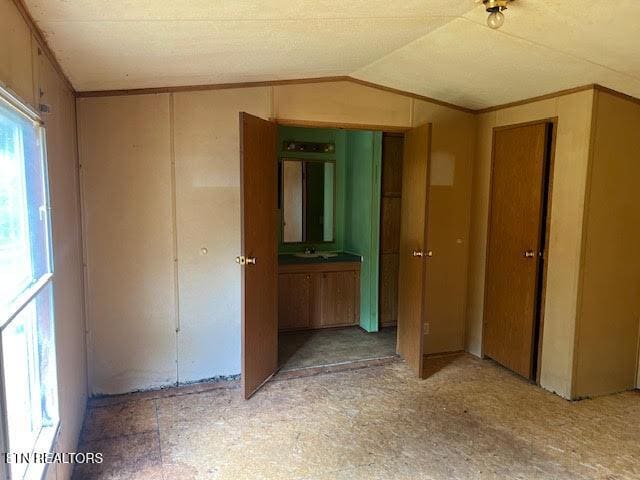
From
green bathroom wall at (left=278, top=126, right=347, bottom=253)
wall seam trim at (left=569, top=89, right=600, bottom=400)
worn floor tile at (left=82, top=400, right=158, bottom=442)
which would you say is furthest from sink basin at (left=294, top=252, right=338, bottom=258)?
wall seam trim at (left=569, top=89, right=600, bottom=400)

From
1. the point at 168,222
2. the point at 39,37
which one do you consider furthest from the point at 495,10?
the point at 168,222

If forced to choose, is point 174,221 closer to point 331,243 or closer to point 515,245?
point 331,243

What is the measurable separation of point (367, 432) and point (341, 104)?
2.44m

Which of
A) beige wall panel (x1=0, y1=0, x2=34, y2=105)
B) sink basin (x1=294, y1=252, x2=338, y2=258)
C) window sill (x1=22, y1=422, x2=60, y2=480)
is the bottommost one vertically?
window sill (x1=22, y1=422, x2=60, y2=480)

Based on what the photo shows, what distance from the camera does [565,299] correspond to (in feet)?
10.4

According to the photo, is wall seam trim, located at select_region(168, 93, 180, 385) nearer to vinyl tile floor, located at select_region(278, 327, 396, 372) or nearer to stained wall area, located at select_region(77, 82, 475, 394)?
stained wall area, located at select_region(77, 82, 475, 394)

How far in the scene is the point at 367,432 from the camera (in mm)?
2689

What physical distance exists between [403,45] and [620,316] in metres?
2.57

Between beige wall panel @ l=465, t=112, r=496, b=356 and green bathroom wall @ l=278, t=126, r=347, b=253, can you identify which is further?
green bathroom wall @ l=278, t=126, r=347, b=253

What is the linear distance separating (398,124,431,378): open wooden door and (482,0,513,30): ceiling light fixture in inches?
52.4

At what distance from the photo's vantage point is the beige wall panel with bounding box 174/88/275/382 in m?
3.19

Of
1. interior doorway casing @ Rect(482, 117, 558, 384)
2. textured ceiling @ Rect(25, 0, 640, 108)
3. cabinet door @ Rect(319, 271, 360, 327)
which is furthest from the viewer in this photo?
cabinet door @ Rect(319, 271, 360, 327)

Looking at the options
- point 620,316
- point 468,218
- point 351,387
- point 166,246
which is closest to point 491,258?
point 468,218

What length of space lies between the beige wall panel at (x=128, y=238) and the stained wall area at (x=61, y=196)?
0.13 m
